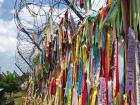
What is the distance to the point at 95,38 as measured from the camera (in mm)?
3838

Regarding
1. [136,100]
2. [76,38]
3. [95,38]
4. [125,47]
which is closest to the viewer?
[136,100]

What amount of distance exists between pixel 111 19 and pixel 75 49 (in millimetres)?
1677

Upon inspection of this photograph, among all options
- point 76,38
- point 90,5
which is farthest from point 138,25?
point 76,38

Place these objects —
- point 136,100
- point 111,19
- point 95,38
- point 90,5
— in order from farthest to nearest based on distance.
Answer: point 90,5
point 95,38
point 111,19
point 136,100

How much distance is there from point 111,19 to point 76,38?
5.34ft

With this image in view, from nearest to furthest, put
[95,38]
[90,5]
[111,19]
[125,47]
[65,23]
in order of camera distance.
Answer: [125,47]
[111,19]
[95,38]
[90,5]
[65,23]

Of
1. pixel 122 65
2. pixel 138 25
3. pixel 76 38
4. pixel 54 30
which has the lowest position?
pixel 122 65

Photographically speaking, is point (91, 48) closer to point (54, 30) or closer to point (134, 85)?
point (134, 85)

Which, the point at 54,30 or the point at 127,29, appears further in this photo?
the point at 54,30

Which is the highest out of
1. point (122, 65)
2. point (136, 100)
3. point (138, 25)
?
point (138, 25)

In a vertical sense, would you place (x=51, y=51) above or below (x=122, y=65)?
above

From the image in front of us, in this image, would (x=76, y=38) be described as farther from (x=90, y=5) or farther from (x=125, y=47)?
(x=125, y=47)

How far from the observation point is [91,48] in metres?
4.00

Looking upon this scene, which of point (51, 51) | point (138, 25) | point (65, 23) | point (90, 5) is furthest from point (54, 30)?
point (138, 25)
